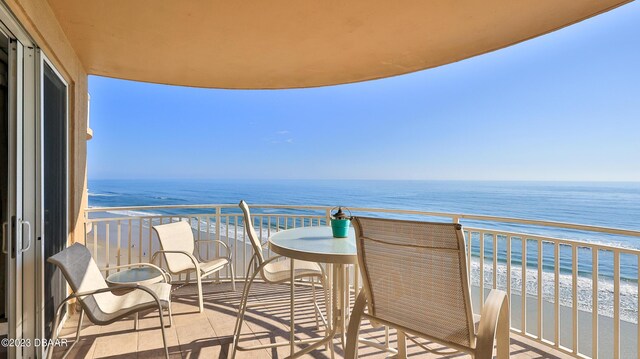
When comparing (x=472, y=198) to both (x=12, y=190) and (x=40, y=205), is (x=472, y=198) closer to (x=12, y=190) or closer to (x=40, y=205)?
(x=40, y=205)

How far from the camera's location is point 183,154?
864 inches

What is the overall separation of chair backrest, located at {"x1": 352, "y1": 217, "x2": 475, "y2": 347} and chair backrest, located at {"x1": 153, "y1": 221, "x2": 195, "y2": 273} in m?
2.33

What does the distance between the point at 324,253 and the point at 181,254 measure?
87.5 inches

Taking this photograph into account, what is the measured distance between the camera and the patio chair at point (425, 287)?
3.74 ft

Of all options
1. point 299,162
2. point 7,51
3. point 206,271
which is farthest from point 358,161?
point 7,51

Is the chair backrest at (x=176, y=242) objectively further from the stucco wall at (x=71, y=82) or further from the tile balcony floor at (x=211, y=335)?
the stucco wall at (x=71, y=82)

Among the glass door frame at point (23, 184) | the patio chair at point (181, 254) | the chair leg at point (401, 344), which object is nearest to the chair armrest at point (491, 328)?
the chair leg at point (401, 344)

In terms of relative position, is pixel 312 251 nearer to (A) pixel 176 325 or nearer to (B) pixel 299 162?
(A) pixel 176 325

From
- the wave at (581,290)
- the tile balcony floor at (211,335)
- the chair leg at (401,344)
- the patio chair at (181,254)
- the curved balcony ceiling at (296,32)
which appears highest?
the curved balcony ceiling at (296,32)

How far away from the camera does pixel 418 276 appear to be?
1.24m

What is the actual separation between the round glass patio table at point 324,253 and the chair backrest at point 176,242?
1.43 metres

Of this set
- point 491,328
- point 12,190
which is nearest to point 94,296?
point 12,190

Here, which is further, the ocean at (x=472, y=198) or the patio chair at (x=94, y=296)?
the ocean at (x=472, y=198)

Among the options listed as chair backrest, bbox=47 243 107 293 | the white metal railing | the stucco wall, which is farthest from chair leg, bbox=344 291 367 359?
the stucco wall
